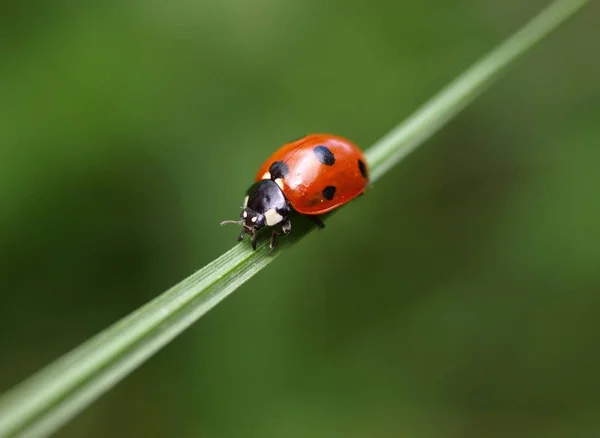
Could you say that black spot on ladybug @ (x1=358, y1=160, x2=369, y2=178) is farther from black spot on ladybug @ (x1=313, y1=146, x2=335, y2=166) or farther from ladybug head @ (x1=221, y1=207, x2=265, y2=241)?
ladybug head @ (x1=221, y1=207, x2=265, y2=241)

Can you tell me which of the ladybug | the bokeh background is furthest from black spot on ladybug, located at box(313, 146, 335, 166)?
the bokeh background

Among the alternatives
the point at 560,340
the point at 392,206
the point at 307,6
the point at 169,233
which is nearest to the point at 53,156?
the point at 169,233

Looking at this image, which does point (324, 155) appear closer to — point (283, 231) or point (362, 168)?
point (362, 168)

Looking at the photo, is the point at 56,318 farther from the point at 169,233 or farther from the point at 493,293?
the point at 493,293

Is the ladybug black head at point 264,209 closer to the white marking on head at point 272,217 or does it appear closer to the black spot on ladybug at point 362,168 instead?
the white marking on head at point 272,217

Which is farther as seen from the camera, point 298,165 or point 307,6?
point 307,6

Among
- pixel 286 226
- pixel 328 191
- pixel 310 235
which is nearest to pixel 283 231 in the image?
pixel 286 226

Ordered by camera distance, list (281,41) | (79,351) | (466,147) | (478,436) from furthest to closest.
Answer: (466,147)
(281,41)
(478,436)
(79,351)
